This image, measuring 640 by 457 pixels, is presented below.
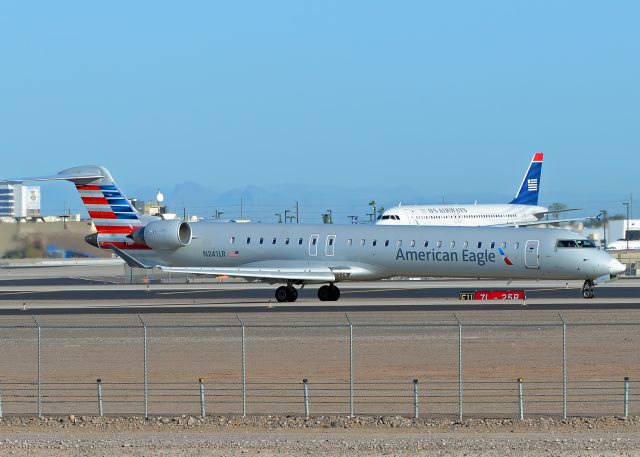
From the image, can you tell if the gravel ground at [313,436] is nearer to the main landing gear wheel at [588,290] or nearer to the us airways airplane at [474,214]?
the main landing gear wheel at [588,290]

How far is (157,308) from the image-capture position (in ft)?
163

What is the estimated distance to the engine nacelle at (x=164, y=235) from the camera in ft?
178

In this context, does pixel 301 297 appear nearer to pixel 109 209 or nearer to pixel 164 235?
pixel 164 235

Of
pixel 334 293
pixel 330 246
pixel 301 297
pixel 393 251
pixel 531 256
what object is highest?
pixel 330 246

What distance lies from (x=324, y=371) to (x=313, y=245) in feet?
71.7

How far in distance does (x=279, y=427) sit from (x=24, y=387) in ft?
27.6

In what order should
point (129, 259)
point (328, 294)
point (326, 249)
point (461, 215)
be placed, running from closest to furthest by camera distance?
point (326, 249) < point (328, 294) < point (129, 259) < point (461, 215)

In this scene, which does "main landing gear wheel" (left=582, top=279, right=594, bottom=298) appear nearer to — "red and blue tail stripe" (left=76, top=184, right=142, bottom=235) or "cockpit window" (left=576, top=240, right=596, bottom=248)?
"cockpit window" (left=576, top=240, right=596, bottom=248)

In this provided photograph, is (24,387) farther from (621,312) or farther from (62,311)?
(621,312)

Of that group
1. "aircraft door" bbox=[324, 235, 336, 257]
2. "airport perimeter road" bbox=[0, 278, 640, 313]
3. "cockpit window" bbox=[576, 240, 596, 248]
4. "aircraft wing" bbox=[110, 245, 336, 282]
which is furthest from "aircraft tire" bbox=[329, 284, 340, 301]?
"cockpit window" bbox=[576, 240, 596, 248]

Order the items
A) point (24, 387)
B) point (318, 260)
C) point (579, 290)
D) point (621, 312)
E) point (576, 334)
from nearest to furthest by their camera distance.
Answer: point (24, 387) < point (576, 334) < point (621, 312) < point (318, 260) < point (579, 290)

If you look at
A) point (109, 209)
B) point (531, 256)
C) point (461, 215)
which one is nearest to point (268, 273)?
point (109, 209)

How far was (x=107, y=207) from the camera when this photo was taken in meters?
55.4

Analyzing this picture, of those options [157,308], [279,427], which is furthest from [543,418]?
[157,308]
